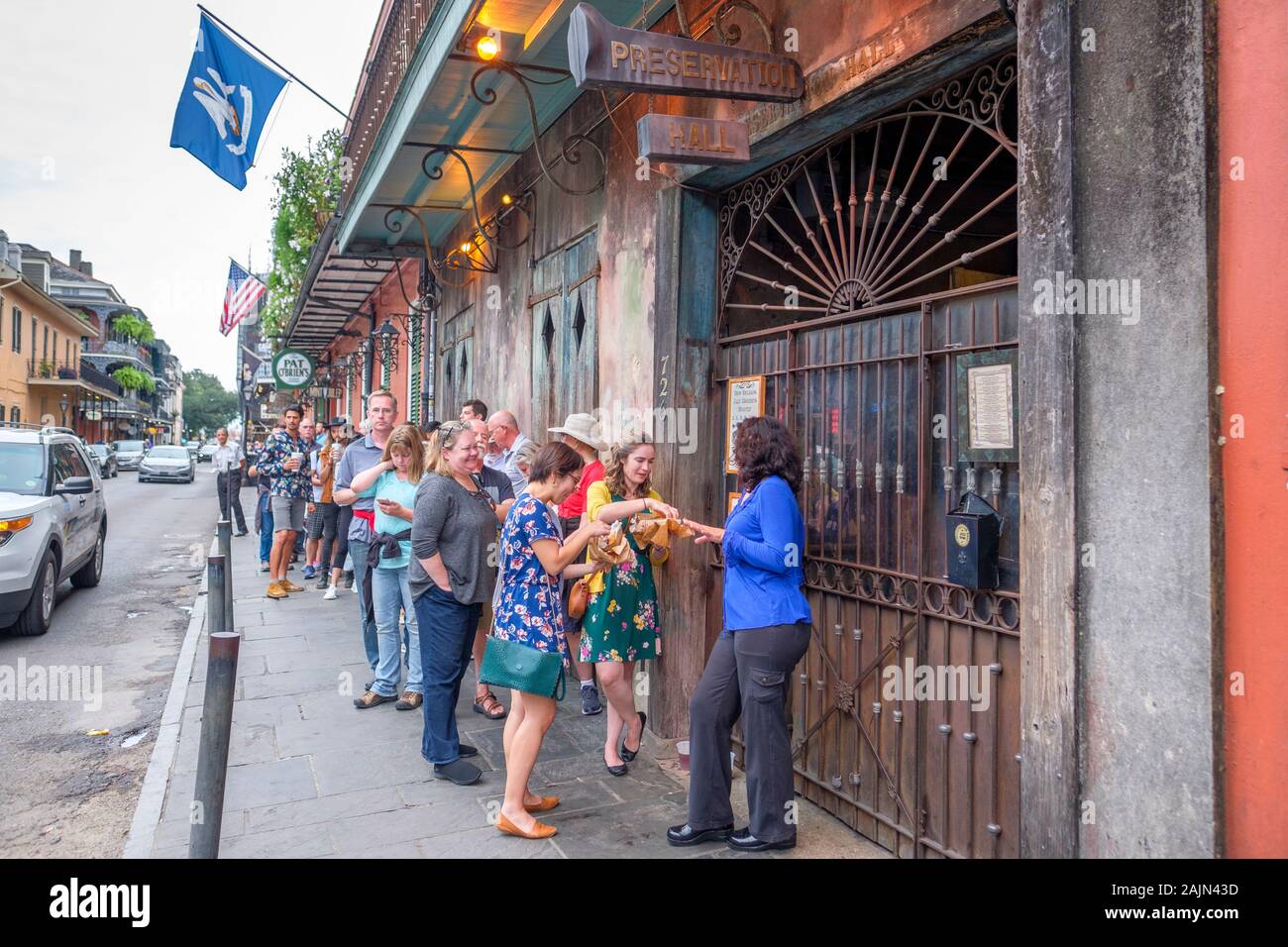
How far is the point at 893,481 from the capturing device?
412cm

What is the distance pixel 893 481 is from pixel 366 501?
4.18 meters

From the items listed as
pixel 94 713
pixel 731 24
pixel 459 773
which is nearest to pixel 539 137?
pixel 731 24

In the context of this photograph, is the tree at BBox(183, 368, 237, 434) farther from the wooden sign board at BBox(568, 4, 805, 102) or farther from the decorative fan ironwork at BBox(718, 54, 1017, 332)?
the wooden sign board at BBox(568, 4, 805, 102)

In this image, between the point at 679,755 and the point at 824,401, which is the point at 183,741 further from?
the point at 824,401

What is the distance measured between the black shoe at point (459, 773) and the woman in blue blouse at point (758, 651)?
131 cm

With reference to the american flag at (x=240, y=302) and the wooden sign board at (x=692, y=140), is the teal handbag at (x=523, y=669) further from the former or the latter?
the american flag at (x=240, y=302)

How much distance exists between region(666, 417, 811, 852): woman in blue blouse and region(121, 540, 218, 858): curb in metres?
2.54

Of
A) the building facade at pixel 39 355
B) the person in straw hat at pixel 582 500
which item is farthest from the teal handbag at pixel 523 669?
the building facade at pixel 39 355

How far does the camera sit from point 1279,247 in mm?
2355

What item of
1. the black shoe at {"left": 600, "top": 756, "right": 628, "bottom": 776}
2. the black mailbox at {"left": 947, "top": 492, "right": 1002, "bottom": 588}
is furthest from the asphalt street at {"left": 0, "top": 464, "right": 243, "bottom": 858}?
the black mailbox at {"left": 947, "top": 492, "right": 1002, "bottom": 588}

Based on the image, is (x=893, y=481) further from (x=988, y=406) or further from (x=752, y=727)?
(x=752, y=727)

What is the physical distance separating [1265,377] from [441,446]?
377 centimetres

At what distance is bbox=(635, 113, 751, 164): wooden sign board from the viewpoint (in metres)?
4.40

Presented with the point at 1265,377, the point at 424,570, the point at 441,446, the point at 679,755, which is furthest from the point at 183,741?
the point at 1265,377
